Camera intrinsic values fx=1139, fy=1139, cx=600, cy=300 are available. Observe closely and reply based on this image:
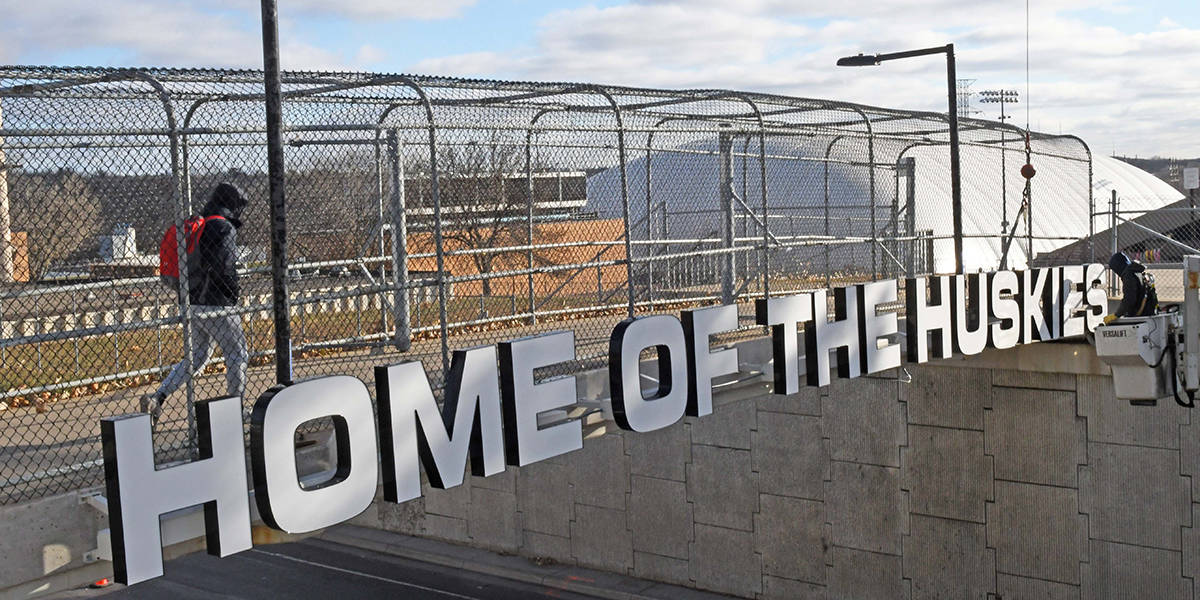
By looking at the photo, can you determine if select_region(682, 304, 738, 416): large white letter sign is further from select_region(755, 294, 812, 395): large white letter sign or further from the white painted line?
the white painted line

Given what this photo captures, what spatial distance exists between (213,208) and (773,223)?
13453 millimetres

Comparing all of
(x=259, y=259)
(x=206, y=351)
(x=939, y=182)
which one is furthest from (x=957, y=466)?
(x=939, y=182)

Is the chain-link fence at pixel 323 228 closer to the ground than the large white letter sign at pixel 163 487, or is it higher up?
higher up

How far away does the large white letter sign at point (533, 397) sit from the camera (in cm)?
771

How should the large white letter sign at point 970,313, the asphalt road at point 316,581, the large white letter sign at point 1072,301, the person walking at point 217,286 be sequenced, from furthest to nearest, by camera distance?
the asphalt road at point 316,581 → the large white letter sign at point 1072,301 → the large white letter sign at point 970,313 → the person walking at point 217,286

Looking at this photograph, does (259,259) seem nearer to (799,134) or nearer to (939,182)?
(799,134)

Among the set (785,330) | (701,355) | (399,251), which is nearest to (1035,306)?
(785,330)

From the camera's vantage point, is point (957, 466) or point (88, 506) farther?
point (957, 466)

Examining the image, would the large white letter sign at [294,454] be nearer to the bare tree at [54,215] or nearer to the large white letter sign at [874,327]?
the bare tree at [54,215]

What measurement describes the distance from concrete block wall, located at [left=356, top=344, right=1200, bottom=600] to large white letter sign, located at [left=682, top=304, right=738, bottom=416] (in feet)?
17.4

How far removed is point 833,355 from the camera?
11.8 m

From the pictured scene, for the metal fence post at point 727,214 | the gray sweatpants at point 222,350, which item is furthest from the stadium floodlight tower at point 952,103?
the gray sweatpants at point 222,350

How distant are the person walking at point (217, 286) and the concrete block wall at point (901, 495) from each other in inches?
320

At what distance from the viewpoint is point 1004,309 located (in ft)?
41.1
